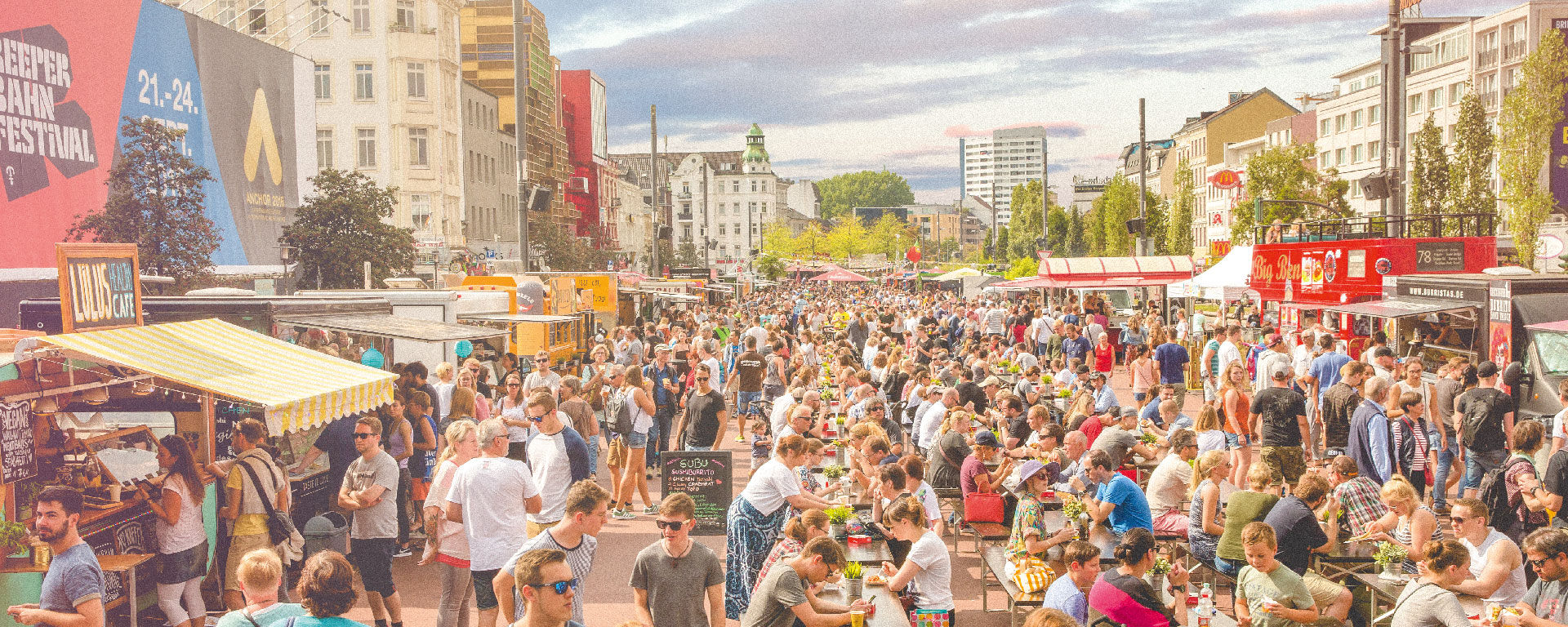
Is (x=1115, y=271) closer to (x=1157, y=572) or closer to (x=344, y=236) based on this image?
(x=344, y=236)

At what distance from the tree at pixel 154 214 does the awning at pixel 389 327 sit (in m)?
9.88

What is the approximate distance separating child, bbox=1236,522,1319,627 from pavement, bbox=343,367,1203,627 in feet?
7.89

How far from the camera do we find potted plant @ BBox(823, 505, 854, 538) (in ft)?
28.5

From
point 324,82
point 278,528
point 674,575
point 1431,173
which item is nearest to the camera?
point 674,575

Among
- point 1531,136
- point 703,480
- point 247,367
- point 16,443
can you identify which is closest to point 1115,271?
point 1531,136

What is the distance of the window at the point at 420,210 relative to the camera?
157 feet

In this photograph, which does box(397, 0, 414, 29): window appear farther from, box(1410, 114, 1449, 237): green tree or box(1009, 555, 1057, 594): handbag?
box(1009, 555, 1057, 594): handbag

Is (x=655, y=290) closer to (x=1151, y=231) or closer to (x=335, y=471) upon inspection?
(x=335, y=471)

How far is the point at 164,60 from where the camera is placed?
28.5 meters

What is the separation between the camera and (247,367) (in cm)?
820

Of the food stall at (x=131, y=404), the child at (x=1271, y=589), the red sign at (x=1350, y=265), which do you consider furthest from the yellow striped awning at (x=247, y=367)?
the red sign at (x=1350, y=265)

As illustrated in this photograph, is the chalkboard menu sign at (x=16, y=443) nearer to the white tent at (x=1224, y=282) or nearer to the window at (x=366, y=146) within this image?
the white tent at (x=1224, y=282)

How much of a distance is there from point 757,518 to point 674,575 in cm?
161

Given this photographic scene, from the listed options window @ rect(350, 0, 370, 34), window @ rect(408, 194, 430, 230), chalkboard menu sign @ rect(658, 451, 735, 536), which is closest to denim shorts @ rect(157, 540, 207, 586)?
chalkboard menu sign @ rect(658, 451, 735, 536)
